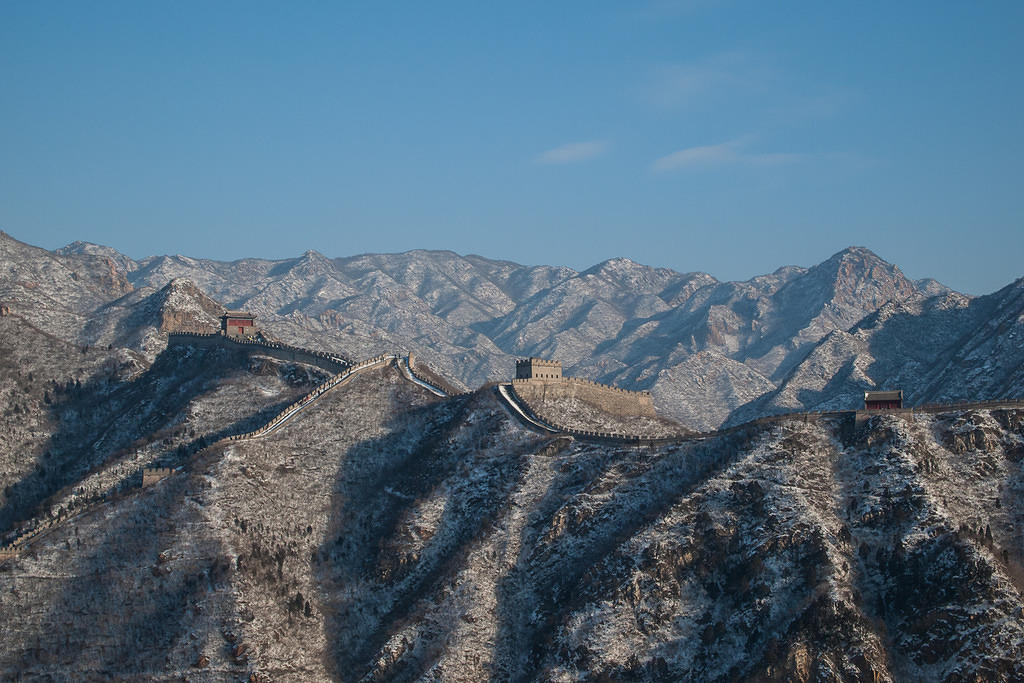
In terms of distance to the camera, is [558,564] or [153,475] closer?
[558,564]

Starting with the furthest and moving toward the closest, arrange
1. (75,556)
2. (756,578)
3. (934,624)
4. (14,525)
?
(14,525), (75,556), (756,578), (934,624)

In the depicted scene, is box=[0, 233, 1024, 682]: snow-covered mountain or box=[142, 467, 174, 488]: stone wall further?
box=[142, 467, 174, 488]: stone wall

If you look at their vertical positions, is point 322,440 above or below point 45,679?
above

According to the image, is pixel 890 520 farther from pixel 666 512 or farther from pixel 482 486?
pixel 482 486

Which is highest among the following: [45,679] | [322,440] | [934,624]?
[322,440]

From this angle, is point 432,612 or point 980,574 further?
point 432,612

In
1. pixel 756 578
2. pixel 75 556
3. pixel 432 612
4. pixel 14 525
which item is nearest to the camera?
pixel 756 578

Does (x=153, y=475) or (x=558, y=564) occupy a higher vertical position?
(x=153, y=475)

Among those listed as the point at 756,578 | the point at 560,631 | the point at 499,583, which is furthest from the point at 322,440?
the point at 756,578

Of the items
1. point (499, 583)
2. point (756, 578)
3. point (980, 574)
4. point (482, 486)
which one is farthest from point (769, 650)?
point (482, 486)

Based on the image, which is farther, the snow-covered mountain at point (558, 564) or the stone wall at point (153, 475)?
the stone wall at point (153, 475)
